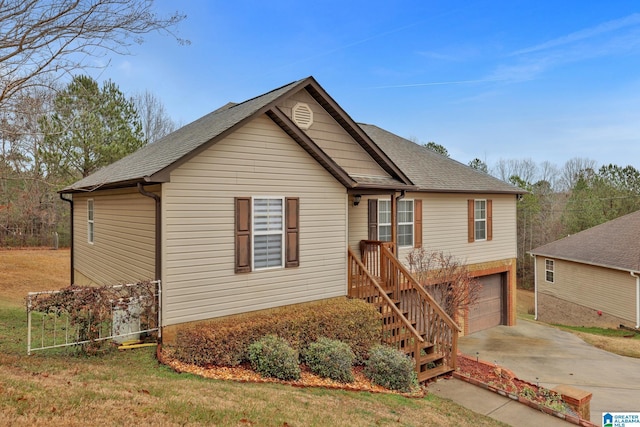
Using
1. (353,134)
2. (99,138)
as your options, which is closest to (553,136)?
(353,134)

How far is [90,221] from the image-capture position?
461 inches

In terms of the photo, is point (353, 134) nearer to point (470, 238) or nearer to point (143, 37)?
point (143, 37)

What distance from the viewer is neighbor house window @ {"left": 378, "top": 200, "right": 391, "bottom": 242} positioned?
38.4 ft

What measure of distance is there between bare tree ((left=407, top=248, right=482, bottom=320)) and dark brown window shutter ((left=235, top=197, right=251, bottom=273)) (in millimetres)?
5967

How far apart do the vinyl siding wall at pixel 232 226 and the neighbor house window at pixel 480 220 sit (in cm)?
712

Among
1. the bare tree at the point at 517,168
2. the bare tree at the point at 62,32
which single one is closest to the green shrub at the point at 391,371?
the bare tree at the point at 62,32

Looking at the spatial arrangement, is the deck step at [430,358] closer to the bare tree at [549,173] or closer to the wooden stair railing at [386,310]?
the wooden stair railing at [386,310]

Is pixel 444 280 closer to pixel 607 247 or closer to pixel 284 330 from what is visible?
pixel 284 330

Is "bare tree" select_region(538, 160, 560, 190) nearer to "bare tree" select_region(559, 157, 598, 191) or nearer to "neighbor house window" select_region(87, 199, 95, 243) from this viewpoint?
"bare tree" select_region(559, 157, 598, 191)

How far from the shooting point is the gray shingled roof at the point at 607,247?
18.5m

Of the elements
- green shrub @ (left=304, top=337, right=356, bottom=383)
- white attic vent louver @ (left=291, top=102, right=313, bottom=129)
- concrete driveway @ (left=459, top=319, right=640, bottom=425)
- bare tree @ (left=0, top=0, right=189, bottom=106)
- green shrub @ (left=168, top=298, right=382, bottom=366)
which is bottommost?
concrete driveway @ (left=459, top=319, right=640, bottom=425)

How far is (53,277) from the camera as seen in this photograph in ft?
62.4

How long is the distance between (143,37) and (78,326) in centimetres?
552

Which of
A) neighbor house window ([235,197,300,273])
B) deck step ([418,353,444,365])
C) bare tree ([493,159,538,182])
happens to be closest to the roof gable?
neighbor house window ([235,197,300,273])
